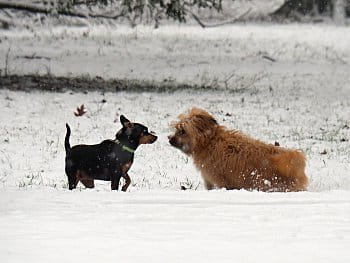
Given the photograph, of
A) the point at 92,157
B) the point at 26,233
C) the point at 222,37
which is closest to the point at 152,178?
the point at 92,157

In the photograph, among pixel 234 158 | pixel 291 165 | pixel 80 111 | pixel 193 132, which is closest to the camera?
pixel 291 165

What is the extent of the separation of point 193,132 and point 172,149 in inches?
139

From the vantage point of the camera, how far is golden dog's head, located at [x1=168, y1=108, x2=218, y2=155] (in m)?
8.18

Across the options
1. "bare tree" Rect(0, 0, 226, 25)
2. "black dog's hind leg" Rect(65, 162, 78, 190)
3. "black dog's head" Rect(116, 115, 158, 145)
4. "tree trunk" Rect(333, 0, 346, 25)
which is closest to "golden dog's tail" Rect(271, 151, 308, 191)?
"black dog's head" Rect(116, 115, 158, 145)

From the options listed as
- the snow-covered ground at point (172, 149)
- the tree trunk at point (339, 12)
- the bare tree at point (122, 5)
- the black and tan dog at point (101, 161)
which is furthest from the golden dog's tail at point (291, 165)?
the tree trunk at point (339, 12)

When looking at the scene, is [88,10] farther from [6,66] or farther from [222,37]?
[222,37]

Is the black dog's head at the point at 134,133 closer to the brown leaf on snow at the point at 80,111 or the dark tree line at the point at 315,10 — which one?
the brown leaf on snow at the point at 80,111

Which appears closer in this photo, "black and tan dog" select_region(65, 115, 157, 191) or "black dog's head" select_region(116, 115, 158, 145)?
"black and tan dog" select_region(65, 115, 157, 191)

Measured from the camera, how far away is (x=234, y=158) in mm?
8055

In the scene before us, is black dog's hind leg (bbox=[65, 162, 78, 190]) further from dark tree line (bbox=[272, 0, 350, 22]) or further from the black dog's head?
dark tree line (bbox=[272, 0, 350, 22])

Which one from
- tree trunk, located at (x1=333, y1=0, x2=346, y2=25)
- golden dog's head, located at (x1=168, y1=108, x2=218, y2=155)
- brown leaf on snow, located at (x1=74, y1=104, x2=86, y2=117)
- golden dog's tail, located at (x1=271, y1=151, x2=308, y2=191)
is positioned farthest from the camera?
tree trunk, located at (x1=333, y1=0, x2=346, y2=25)

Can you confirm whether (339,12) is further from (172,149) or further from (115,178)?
(115,178)

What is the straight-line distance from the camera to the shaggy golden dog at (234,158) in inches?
312

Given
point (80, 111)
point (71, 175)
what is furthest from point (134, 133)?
point (80, 111)
